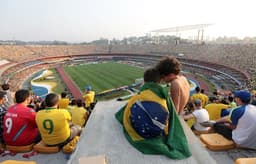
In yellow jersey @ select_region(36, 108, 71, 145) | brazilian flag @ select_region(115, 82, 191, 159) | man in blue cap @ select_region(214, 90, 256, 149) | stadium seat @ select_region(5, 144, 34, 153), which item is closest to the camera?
brazilian flag @ select_region(115, 82, 191, 159)

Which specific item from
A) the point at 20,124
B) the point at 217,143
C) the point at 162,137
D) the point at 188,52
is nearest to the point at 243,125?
the point at 217,143

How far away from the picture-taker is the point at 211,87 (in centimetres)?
2667

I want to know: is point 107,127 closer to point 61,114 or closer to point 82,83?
point 61,114

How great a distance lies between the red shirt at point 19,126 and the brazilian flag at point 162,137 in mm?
2036

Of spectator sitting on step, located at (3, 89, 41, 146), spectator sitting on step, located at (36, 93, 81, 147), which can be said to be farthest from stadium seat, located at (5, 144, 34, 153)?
spectator sitting on step, located at (36, 93, 81, 147)

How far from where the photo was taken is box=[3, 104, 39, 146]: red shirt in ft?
13.8

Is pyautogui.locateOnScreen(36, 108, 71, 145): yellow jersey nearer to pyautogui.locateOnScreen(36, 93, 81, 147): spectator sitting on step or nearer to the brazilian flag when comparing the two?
pyautogui.locateOnScreen(36, 93, 81, 147): spectator sitting on step

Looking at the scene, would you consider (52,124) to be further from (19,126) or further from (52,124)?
(19,126)

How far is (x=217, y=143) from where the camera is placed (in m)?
3.97

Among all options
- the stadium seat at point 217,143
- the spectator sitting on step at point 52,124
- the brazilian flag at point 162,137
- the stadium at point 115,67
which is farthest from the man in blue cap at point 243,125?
the spectator sitting on step at point 52,124

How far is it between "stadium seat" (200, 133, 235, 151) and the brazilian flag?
3.34 ft

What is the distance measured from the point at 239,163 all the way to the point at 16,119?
365 cm

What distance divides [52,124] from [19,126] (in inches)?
27.5

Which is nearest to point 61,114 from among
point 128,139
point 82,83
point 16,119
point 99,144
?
point 16,119
